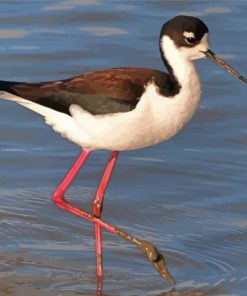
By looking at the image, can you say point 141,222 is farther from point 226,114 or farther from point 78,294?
point 226,114

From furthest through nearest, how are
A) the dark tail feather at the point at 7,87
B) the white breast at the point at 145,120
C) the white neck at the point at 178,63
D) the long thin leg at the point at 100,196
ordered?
the long thin leg at the point at 100,196 < the dark tail feather at the point at 7,87 < the white neck at the point at 178,63 < the white breast at the point at 145,120

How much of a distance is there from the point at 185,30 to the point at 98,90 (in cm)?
60

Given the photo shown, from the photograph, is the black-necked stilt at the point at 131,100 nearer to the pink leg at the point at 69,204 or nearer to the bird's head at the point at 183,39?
the bird's head at the point at 183,39

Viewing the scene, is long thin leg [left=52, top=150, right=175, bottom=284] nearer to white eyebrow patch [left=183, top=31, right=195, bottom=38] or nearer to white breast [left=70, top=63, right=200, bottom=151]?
white breast [left=70, top=63, right=200, bottom=151]

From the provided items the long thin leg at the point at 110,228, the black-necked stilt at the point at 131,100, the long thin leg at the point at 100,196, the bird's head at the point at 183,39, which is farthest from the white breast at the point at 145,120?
the long thin leg at the point at 100,196

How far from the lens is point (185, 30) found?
7.73m

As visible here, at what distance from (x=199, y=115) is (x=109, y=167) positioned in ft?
7.28

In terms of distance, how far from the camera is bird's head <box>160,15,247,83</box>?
25.4 feet

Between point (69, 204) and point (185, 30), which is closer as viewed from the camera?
point (185, 30)

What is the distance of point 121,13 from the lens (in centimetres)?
1255

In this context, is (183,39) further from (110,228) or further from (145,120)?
(110,228)

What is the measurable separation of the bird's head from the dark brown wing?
0.57 feet

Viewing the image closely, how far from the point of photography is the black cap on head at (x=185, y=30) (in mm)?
7734

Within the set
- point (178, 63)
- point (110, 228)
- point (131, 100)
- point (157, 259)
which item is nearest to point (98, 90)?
point (131, 100)
